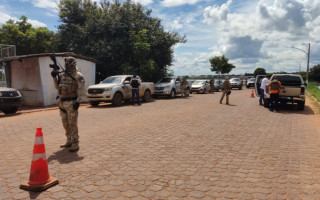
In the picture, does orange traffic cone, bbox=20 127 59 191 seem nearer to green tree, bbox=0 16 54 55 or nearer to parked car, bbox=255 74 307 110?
parked car, bbox=255 74 307 110

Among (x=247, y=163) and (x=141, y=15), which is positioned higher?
(x=141, y=15)

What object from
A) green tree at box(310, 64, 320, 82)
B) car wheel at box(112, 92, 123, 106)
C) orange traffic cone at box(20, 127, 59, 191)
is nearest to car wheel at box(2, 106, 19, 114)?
car wheel at box(112, 92, 123, 106)

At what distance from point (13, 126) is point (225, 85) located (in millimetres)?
11278

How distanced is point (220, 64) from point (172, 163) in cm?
4852

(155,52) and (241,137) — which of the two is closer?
(241,137)

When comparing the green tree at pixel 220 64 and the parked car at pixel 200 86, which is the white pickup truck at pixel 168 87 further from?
the green tree at pixel 220 64

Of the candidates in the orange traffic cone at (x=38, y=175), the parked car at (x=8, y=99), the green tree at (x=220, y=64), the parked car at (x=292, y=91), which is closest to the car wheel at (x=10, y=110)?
the parked car at (x=8, y=99)

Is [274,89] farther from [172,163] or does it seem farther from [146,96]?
[172,163]

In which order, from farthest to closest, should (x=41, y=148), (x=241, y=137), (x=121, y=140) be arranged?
1. (x=241, y=137)
2. (x=121, y=140)
3. (x=41, y=148)

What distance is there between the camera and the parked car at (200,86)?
83.7 ft

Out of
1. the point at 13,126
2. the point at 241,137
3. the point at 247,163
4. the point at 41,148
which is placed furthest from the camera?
the point at 13,126

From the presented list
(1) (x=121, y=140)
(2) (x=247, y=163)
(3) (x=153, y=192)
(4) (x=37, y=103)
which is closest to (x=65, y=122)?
(1) (x=121, y=140)

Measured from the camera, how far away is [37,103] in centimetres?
1499

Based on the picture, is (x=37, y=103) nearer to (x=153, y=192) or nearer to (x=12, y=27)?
(x=153, y=192)
